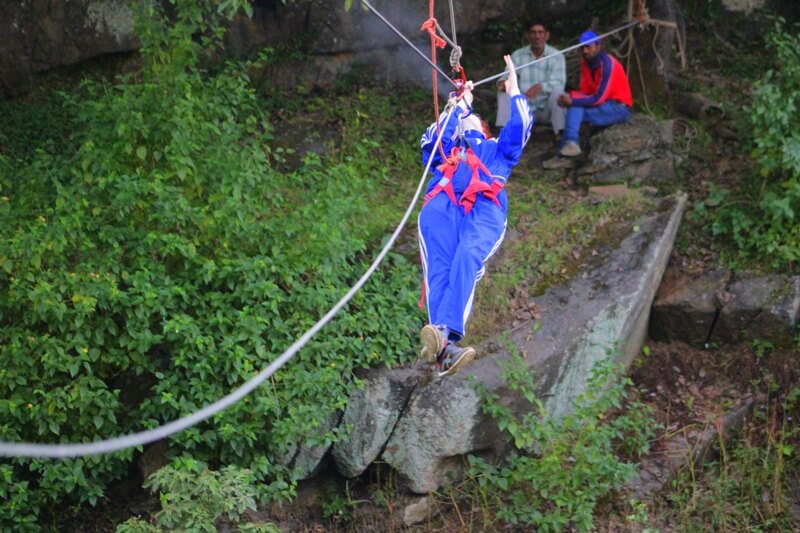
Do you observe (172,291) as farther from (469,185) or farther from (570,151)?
(570,151)

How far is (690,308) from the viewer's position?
8898 millimetres

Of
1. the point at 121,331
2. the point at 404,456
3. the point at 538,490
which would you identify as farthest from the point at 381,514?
the point at 121,331

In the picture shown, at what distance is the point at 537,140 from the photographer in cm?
1057

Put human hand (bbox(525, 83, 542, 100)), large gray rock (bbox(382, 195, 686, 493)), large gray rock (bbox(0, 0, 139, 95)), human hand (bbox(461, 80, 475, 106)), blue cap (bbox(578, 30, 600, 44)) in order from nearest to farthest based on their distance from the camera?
human hand (bbox(461, 80, 475, 106)), large gray rock (bbox(382, 195, 686, 493)), blue cap (bbox(578, 30, 600, 44)), human hand (bbox(525, 83, 542, 100)), large gray rock (bbox(0, 0, 139, 95))

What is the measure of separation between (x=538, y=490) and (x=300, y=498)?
1.59 metres

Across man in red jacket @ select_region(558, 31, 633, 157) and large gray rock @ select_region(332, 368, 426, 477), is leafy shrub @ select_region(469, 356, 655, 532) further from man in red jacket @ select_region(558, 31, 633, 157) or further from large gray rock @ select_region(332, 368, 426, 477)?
man in red jacket @ select_region(558, 31, 633, 157)

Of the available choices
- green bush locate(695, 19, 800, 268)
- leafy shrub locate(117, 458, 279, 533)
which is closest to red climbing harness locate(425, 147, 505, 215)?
leafy shrub locate(117, 458, 279, 533)

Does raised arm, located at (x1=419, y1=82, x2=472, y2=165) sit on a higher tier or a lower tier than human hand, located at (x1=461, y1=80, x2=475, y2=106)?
lower

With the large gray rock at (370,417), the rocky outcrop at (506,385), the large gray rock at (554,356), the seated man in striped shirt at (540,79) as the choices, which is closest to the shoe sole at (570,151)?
the seated man in striped shirt at (540,79)

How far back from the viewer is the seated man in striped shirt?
997 centimetres

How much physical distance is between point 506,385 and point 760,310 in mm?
2325

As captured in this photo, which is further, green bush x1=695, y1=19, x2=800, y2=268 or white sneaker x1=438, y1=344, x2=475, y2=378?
green bush x1=695, y1=19, x2=800, y2=268

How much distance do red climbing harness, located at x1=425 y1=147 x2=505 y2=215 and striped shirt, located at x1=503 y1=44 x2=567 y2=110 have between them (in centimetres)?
373

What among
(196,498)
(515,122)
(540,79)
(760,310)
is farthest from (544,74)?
(196,498)
